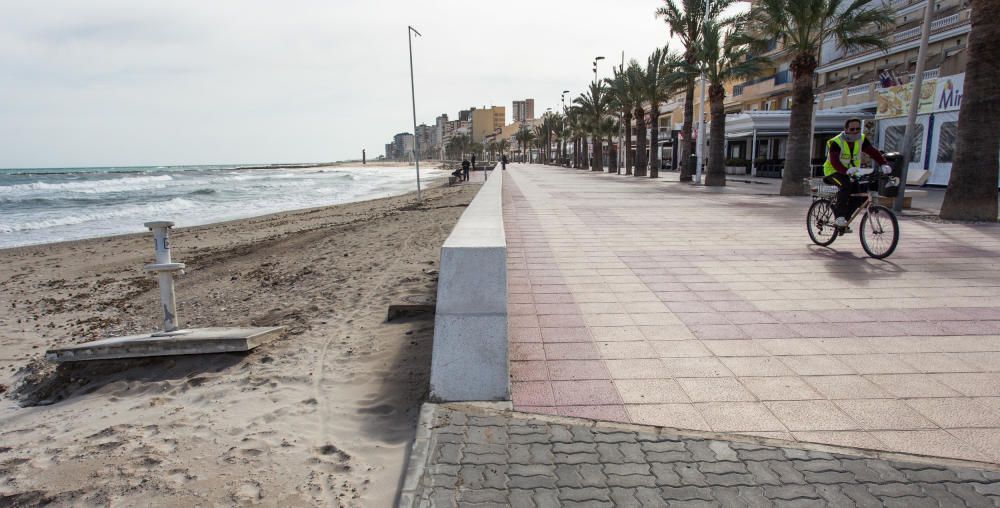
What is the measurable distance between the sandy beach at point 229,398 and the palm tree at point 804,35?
13.7 metres

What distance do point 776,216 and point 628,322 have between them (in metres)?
8.15

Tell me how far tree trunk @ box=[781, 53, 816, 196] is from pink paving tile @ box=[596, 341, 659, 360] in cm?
1580

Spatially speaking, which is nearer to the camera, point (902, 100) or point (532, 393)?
point (532, 393)

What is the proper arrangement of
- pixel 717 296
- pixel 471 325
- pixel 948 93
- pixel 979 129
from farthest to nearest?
pixel 948 93
pixel 979 129
pixel 717 296
pixel 471 325

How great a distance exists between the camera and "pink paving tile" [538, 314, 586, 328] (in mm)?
4652

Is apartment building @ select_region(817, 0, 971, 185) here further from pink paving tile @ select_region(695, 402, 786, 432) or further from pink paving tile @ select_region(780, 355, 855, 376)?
pink paving tile @ select_region(695, 402, 786, 432)

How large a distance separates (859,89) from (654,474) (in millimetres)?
35039

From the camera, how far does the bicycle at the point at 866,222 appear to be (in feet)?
22.1

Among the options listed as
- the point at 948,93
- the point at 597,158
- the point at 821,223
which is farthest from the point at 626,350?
the point at 597,158

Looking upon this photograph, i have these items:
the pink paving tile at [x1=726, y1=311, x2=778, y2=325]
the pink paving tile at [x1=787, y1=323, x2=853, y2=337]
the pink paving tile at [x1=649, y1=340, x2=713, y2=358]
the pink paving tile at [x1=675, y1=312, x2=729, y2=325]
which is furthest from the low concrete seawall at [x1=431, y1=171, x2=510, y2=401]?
the pink paving tile at [x1=787, y1=323, x2=853, y2=337]

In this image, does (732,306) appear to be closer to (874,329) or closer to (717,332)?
(717,332)

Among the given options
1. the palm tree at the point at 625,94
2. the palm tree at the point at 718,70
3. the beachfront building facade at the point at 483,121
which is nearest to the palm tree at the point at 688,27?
the palm tree at the point at 718,70

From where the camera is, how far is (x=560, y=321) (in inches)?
187

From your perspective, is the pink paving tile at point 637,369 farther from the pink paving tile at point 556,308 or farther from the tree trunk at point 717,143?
the tree trunk at point 717,143
